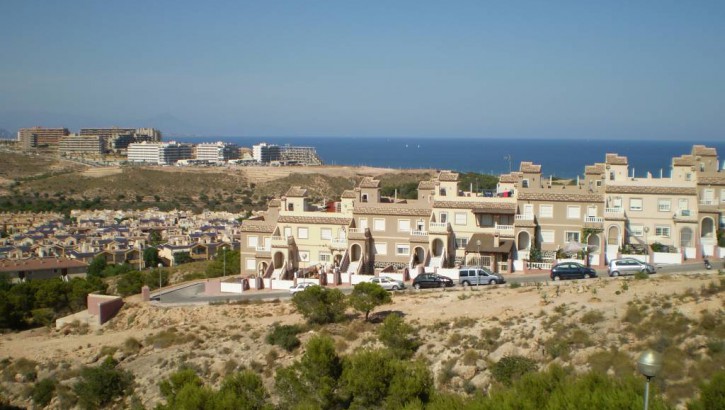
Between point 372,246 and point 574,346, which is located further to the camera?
point 372,246

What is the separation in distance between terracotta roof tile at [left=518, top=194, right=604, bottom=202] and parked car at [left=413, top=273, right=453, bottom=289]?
704 centimetres

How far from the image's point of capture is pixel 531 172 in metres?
40.9

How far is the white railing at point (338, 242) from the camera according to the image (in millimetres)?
41344

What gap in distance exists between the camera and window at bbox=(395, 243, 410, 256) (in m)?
41.1

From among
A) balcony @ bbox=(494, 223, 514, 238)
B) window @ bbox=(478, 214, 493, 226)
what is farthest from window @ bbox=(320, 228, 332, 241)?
balcony @ bbox=(494, 223, 514, 238)

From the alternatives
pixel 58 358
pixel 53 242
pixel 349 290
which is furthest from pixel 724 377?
pixel 53 242

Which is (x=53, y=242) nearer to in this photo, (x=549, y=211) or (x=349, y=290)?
(x=349, y=290)

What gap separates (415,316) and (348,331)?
3068mm

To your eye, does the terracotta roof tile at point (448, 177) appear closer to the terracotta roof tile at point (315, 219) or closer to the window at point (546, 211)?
the window at point (546, 211)

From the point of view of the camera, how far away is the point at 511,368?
24.7 m

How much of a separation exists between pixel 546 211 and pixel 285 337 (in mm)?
16536

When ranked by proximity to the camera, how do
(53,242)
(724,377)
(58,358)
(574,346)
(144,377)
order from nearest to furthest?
1. (724,377)
2. (574,346)
3. (144,377)
4. (58,358)
5. (53,242)

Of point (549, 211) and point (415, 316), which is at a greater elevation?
point (549, 211)

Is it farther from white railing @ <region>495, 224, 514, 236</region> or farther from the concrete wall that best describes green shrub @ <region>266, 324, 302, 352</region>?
white railing @ <region>495, 224, 514, 236</region>
